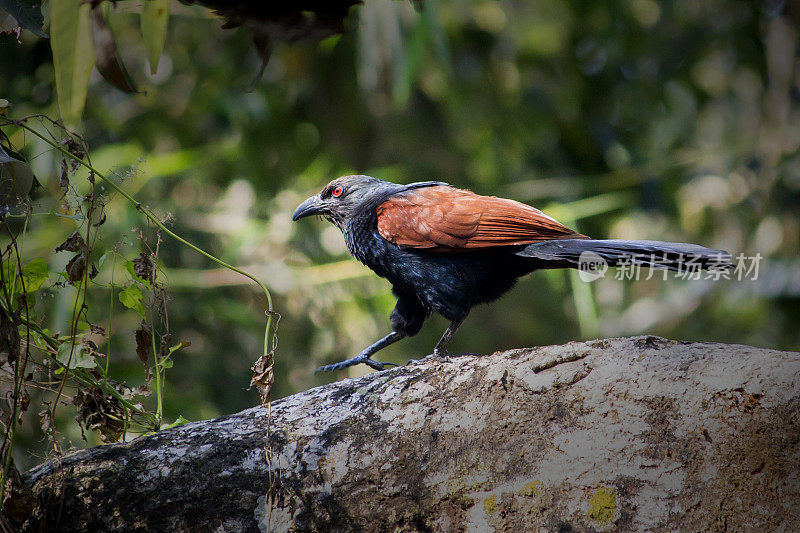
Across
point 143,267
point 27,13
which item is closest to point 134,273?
point 143,267

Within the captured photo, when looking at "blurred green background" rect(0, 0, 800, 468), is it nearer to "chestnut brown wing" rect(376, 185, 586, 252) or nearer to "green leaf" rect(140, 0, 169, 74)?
"chestnut brown wing" rect(376, 185, 586, 252)

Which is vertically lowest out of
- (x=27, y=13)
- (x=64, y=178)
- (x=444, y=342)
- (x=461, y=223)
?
(x=444, y=342)

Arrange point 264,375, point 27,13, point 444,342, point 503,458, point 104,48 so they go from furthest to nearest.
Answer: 1. point 444,342
2. point 264,375
3. point 503,458
4. point 27,13
5. point 104,48

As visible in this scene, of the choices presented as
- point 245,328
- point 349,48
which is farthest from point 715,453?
point 349,48

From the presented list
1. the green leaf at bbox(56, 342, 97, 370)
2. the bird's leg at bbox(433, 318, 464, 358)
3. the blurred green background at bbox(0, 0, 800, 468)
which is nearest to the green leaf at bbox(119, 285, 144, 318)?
the green leaf at bbox(56, 342, 97, 370)

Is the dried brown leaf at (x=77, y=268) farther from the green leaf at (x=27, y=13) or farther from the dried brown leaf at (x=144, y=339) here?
the green leaf at (x=27, y=13)

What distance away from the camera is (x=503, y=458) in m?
2.14

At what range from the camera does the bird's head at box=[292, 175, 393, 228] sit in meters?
3.89

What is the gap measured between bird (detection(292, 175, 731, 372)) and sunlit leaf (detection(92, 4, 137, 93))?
1.97m

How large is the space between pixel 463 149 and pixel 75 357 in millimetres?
7877

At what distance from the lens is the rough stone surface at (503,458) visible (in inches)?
77.2

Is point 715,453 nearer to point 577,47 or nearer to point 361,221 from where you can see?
point 361,221

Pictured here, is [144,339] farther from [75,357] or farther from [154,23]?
[154,23]

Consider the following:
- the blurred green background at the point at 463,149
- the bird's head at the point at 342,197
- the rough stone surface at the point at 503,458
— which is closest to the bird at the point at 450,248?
the bird's head at the point at 342,197
